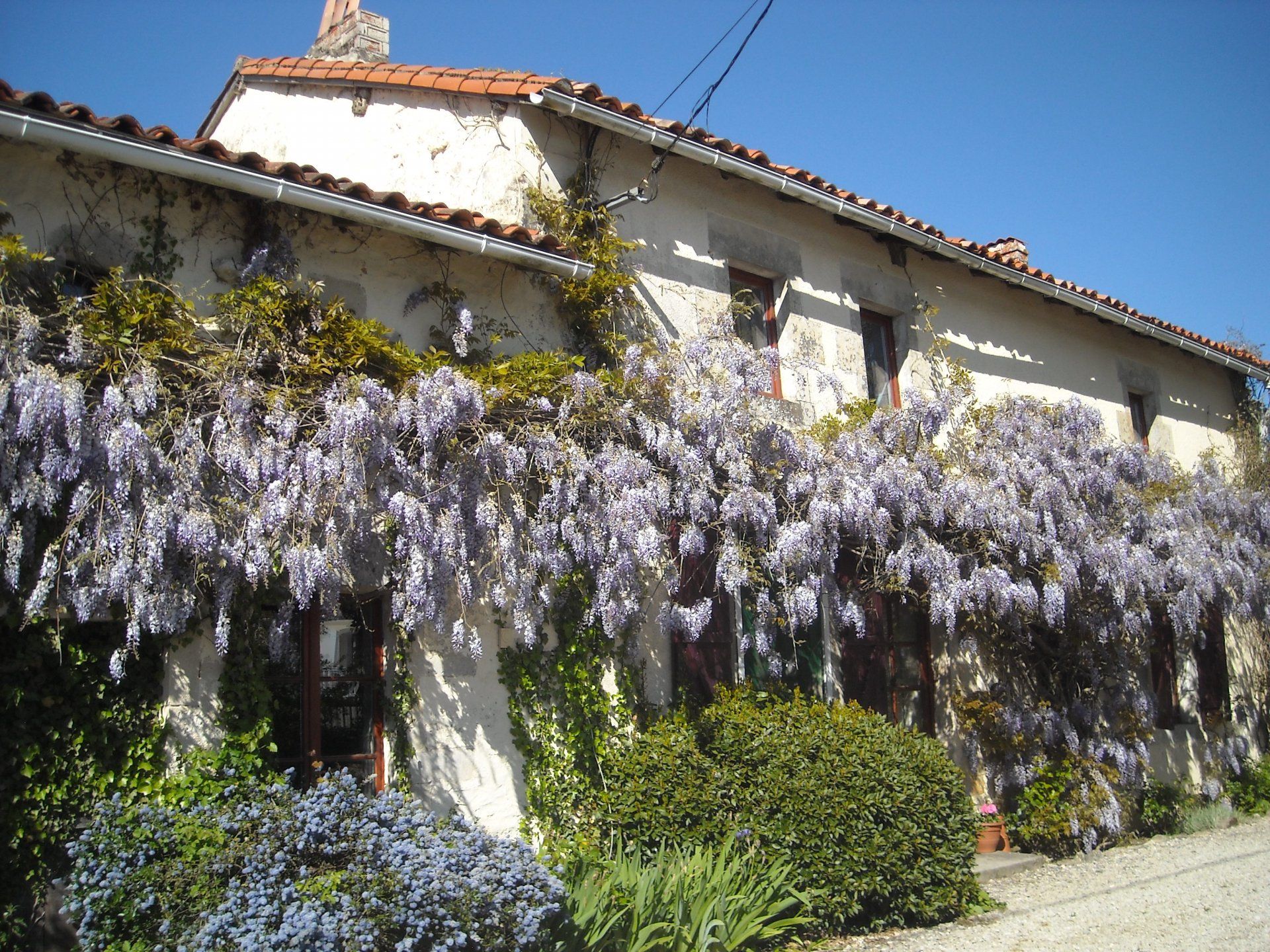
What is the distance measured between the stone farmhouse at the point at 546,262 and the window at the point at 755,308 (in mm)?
19

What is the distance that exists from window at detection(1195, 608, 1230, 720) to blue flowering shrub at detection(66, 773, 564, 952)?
9.26 meters

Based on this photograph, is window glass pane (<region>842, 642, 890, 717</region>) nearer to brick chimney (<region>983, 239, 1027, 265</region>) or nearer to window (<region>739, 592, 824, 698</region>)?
window (<region>739, 592, 824, 698</region>)

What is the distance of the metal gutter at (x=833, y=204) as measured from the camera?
7012mm

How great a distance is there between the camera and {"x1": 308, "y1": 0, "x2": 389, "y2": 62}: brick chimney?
8.95 m

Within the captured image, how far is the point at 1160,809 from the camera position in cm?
947

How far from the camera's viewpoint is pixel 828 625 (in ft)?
26.5

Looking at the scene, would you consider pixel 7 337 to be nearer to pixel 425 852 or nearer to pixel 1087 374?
pixel 425 852

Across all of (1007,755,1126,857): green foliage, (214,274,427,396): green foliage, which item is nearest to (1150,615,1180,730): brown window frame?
(1007,755,1126,857): green foliage

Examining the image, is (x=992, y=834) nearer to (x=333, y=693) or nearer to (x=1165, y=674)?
(x=1165, y=674)

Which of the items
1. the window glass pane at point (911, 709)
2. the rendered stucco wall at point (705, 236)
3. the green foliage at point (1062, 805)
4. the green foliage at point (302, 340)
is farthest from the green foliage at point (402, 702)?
the green foliage at point (1062, 805)

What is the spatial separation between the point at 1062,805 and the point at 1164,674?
141 inches

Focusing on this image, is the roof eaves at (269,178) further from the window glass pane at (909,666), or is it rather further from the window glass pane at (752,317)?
the window glass pane at (909,666)

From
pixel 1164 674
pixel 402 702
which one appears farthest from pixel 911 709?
pixel 402 702

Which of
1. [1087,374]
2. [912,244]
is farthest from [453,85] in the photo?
[1087,374]
